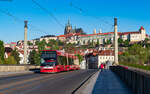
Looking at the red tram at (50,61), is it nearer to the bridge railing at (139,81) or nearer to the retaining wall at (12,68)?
the retaining wall at (12,68)

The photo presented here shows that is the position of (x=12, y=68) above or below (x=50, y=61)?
below

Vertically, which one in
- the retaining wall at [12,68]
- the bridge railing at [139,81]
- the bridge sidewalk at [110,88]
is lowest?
the retaining wall at [12,68]

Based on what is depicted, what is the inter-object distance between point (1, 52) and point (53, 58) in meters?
76.1

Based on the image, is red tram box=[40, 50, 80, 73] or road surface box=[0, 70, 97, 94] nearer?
road surface box=[0, 70, 97, 94]

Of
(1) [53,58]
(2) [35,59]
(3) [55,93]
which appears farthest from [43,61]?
(2) [35,59]

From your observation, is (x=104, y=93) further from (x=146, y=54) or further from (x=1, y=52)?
(x=146, y=54)

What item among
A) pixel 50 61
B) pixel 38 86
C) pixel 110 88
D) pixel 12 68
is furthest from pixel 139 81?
pixel 12 68

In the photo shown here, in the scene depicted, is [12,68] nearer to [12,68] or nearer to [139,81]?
[12,68]

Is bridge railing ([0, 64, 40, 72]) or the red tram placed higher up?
the red tram

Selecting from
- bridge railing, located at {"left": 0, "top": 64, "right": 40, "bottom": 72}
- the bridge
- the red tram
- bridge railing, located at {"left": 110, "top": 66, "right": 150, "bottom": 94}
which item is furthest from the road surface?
bridge railing, located at {"left": 0, "top": 64, "right": 40, "bottom": 72}

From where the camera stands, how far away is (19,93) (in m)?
13.1

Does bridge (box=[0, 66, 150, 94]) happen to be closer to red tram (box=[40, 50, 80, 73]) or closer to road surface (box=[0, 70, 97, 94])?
road surface (box=[0, 70, 97, 94])

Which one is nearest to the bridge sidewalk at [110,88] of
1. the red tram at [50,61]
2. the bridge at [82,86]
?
the bridge at [82,86]

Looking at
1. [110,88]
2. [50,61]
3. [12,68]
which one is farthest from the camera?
[12,68]
